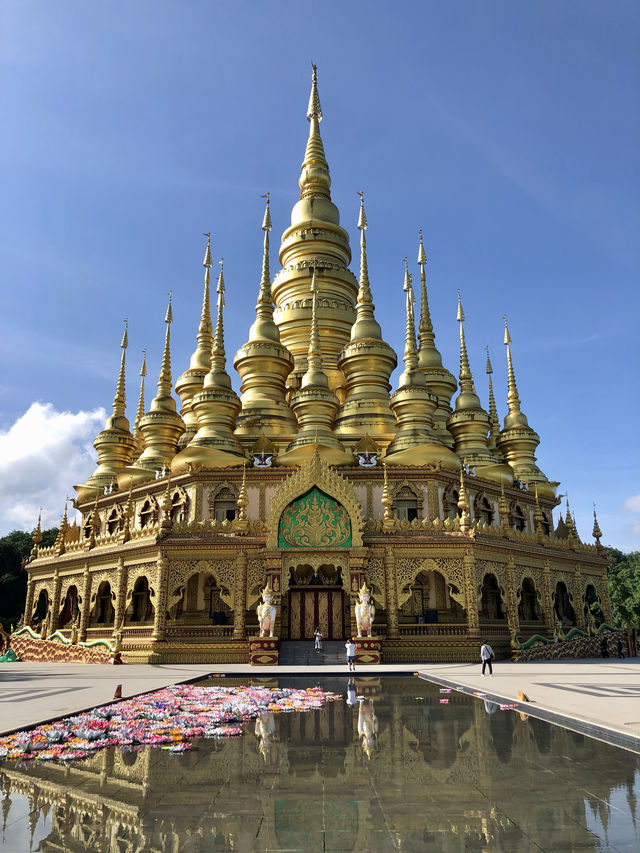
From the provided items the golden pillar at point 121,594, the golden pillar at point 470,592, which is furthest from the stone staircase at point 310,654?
the golden pillar at point 121,594

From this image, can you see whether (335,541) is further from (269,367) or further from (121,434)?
(121,434)

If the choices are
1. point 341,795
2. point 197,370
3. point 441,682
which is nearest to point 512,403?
point 197,370

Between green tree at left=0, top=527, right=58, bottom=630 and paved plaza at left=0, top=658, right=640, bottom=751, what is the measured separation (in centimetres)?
3394

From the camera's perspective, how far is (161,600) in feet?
83.5

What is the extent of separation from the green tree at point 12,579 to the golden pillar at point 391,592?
3948 centimetres

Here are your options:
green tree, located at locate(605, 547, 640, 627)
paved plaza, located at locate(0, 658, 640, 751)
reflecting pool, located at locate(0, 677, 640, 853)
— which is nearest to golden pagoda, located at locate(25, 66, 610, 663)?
paved plaza, located at locate(0, 658, 640, 751)

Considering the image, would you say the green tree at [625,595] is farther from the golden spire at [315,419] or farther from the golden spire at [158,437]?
the golden spire at [158,437]

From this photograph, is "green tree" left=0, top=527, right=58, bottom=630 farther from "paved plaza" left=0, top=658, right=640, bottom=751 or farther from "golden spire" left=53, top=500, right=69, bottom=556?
"paved plaza" left=0, top=658, right=640, bottom=751

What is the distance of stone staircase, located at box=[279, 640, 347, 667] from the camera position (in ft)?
77.1

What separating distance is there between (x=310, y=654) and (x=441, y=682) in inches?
305

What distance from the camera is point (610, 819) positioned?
5.81 metres

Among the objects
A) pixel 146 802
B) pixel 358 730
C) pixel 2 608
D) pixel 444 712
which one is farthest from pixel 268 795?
pixel 2 608

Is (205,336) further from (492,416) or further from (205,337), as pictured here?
(492,416)

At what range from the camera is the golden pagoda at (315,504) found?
25.4 m
